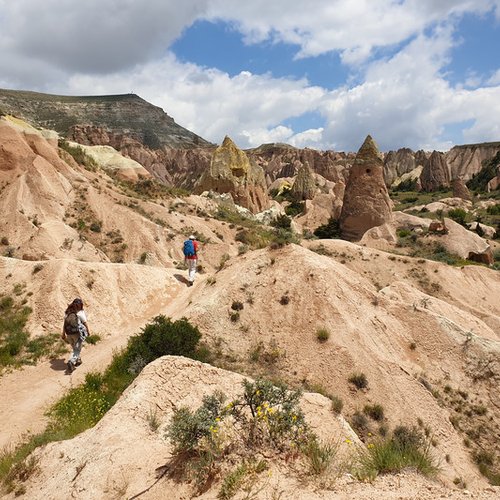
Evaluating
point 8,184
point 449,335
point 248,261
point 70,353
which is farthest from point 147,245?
point 449,335

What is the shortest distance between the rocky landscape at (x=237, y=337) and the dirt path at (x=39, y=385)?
5cm

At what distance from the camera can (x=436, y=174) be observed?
299 feet

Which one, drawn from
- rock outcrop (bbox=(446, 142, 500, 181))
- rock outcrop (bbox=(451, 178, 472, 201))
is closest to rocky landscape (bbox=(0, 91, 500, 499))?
rock outcrop (bbox=(451, 178, 472, 201))

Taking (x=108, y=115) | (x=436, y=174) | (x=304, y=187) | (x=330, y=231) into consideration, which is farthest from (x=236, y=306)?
(x=108, y=115)

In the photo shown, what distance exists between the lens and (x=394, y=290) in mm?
20031

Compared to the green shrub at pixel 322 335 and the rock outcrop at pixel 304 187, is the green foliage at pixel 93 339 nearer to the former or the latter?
the green shrub at pixel 322 335

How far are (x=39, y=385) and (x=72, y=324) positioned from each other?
1686 mm

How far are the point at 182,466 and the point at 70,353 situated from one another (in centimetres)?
807

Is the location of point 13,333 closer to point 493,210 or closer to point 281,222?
point 281,222

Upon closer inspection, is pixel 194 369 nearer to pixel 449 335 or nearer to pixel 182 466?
pixel 182 466

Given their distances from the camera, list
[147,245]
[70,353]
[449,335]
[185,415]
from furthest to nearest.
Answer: [147,245], [449,335], [70,353], [185,415]

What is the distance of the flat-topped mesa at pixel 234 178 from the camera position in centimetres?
4950

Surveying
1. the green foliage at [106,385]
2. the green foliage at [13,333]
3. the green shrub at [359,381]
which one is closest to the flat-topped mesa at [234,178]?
the green foliage at [13,333]

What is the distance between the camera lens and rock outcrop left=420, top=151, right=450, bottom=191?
90.6 meters
